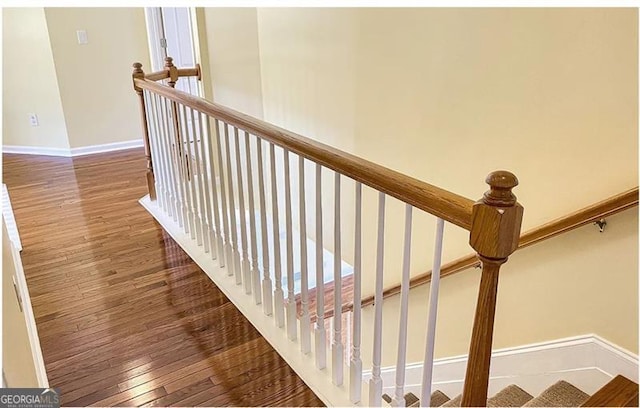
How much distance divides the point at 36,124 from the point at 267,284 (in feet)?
13.9

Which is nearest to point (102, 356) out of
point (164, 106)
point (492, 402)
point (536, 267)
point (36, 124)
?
point (164, 106)

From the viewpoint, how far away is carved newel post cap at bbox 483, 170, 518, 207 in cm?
104

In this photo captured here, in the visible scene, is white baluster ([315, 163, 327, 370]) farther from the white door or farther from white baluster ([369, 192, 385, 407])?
the white door

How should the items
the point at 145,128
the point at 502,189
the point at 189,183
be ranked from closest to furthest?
the point at 502,189
the point at 189,183
the point at 145,128

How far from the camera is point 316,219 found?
1768 millimetres

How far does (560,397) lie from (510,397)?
27 centimetres

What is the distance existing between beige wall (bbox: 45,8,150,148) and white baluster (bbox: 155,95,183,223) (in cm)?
260

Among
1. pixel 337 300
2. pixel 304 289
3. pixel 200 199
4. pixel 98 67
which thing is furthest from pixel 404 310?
pixel 98 67

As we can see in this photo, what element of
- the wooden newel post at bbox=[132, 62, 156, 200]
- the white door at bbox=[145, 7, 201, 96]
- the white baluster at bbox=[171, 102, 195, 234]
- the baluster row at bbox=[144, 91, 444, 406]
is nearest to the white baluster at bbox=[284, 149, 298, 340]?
the baluster row at bbox=[144, 91, 444, 406]

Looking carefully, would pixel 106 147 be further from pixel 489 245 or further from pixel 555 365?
pixel 489 245

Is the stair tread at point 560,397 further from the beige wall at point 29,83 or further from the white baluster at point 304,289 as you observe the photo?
the beige wall at point 29,83

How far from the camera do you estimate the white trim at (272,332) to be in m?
1.86

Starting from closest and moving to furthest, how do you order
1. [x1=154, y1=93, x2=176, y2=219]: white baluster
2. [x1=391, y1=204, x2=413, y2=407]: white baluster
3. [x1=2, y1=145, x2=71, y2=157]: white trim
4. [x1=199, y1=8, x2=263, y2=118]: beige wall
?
[x1=391, y1=204, x2=413, y2=407]: white baluster
[x1=154, y1=93, x2=176, y2=219]: white baluster
[x1=199, y1=8, x2=263, y2=118]: beige wall
[x1=2, y1=145, x2=71, y2=157]: white trim

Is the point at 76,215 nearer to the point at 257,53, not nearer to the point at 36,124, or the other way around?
the point at 257,53
